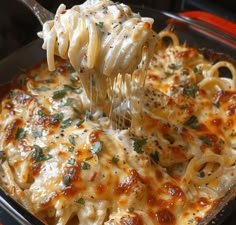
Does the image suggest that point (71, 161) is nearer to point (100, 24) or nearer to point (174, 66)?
point (100, 24)

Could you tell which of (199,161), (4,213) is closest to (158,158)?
(199,161)

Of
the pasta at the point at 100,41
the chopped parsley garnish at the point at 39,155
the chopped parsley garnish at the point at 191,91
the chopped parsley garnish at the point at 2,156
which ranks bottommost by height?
the chopped parsley garnish at the point at 2,156

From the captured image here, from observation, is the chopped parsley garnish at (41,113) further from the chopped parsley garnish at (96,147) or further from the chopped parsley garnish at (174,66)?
the chopped parsley garnish at (174,66)

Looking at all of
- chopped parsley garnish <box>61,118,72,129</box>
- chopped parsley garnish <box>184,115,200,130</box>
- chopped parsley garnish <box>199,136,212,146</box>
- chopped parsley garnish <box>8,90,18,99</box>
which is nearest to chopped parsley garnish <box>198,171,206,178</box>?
chopped parsley garnish <box>199,136,212,146</box>

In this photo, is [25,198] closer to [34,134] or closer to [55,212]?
[55,212]

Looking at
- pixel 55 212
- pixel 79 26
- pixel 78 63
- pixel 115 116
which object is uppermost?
pixel 79 26

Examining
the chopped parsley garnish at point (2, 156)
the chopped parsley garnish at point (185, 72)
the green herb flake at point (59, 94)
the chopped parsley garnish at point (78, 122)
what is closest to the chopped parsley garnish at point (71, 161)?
the chopped parsley garnish at point (78, 122)
